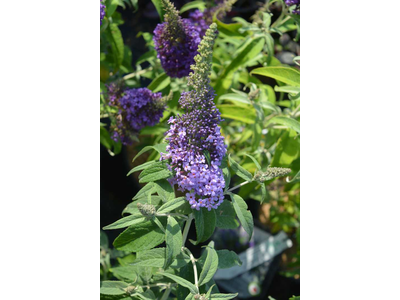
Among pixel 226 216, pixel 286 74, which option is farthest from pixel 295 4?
pixel 226 216

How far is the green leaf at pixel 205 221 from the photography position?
124 centimetres

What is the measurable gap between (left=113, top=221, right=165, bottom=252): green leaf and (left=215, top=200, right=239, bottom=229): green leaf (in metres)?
0.27

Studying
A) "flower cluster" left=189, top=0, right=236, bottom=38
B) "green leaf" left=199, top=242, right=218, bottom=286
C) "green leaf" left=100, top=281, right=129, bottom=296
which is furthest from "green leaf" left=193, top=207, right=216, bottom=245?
"flower cluster" left=189, top=0, right=236, bottom=38

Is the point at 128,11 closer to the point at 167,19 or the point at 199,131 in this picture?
the point at 167,19

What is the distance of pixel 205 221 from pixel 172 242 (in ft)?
0.56

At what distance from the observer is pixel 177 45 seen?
165 centimetres

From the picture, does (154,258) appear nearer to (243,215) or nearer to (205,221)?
(205,221)

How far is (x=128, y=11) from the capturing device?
106 inches

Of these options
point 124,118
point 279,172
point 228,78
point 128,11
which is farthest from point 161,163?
point 128,11

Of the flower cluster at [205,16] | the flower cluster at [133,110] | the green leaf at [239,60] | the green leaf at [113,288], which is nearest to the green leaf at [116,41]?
the flower cluster at [133,110]

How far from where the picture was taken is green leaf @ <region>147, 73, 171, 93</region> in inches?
73.9

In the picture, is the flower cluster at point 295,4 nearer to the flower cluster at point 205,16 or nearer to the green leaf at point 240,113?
the flower cluster at point 205,16

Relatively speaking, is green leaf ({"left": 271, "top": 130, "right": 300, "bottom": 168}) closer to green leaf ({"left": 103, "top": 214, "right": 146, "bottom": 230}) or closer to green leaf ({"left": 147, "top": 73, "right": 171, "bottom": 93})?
green leaf ({"left": 147, "top": 73, "right": 171, "bottom": 93})

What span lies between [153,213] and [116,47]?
1101 millimetres
